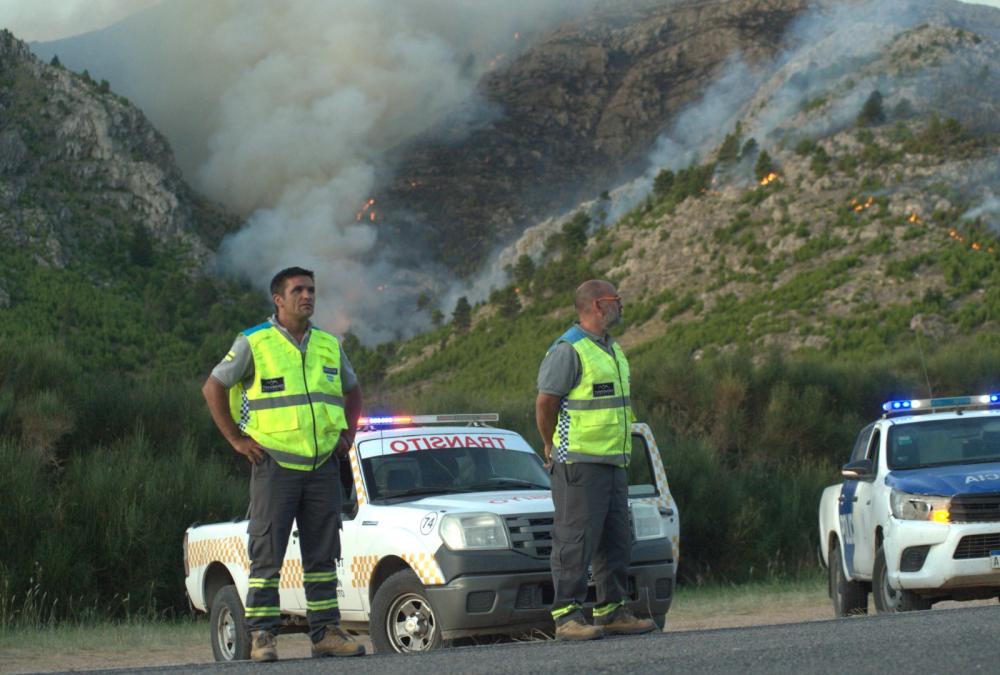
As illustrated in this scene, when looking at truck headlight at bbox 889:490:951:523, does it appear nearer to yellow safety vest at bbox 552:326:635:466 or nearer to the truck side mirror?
the truck side mirror

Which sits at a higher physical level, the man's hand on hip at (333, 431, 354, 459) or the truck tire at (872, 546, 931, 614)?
the man's hand on hip at (333, 431, 354, 459)

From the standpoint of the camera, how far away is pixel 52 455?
73.7ft

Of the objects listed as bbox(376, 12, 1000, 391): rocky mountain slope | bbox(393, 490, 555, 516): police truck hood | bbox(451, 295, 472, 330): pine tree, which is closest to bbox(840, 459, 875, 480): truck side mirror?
bbox(393, 490, 555, 516): police truck hood

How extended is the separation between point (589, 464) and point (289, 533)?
67.4 inches

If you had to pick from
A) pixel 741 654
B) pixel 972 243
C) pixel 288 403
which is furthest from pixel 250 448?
pixel 972 243

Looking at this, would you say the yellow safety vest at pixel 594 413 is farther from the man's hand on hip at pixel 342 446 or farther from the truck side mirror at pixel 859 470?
the truck side mirror at pixel 859 470

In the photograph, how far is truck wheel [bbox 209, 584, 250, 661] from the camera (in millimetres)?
9750

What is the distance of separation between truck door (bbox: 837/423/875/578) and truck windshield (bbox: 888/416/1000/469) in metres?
0.47

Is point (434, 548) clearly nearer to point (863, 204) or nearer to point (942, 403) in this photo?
point (942, 403)

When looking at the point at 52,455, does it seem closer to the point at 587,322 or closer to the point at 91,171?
the point at 587,322

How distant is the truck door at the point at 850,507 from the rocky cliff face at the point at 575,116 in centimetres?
12049

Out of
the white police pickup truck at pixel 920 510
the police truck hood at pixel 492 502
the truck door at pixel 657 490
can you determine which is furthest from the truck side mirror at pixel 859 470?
the police truck hood at pixel 492 502

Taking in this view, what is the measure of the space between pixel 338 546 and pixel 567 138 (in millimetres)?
135381

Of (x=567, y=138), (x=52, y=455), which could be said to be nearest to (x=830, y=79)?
(x=567, y=138)
